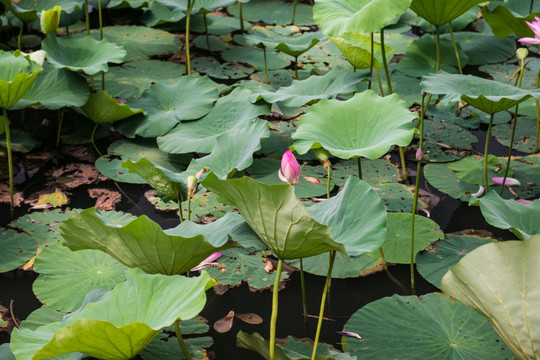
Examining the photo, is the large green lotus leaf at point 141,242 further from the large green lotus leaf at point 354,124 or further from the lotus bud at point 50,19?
the lotus bud at point 50,19

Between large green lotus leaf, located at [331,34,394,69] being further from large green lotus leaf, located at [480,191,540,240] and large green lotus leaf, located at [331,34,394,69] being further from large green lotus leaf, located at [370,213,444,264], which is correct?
large green lotus leaf, located at [480,191,540,240]

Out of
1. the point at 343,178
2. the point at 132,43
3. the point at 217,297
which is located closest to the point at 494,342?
the point at 217,297

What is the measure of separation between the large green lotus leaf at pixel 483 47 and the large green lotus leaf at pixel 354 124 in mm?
1848

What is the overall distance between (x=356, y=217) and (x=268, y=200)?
1.00 feet

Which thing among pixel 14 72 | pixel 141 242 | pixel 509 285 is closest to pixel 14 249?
pixel 14 72

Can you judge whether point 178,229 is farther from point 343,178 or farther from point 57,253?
point 343,178

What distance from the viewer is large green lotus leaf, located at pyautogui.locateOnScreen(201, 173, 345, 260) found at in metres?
1.50

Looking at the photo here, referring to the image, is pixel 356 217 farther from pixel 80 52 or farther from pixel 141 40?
pixel 141 40

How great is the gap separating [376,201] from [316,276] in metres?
0.67

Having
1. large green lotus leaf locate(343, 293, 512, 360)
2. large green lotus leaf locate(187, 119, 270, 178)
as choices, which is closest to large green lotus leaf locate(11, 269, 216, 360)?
large green lotus leaf locate(343, 293, 512, 360)

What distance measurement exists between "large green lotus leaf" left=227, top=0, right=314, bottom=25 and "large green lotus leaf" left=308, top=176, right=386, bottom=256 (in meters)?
2.95

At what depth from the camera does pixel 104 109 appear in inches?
120

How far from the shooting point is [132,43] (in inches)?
159

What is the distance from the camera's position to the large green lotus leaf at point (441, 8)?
9.43ft
